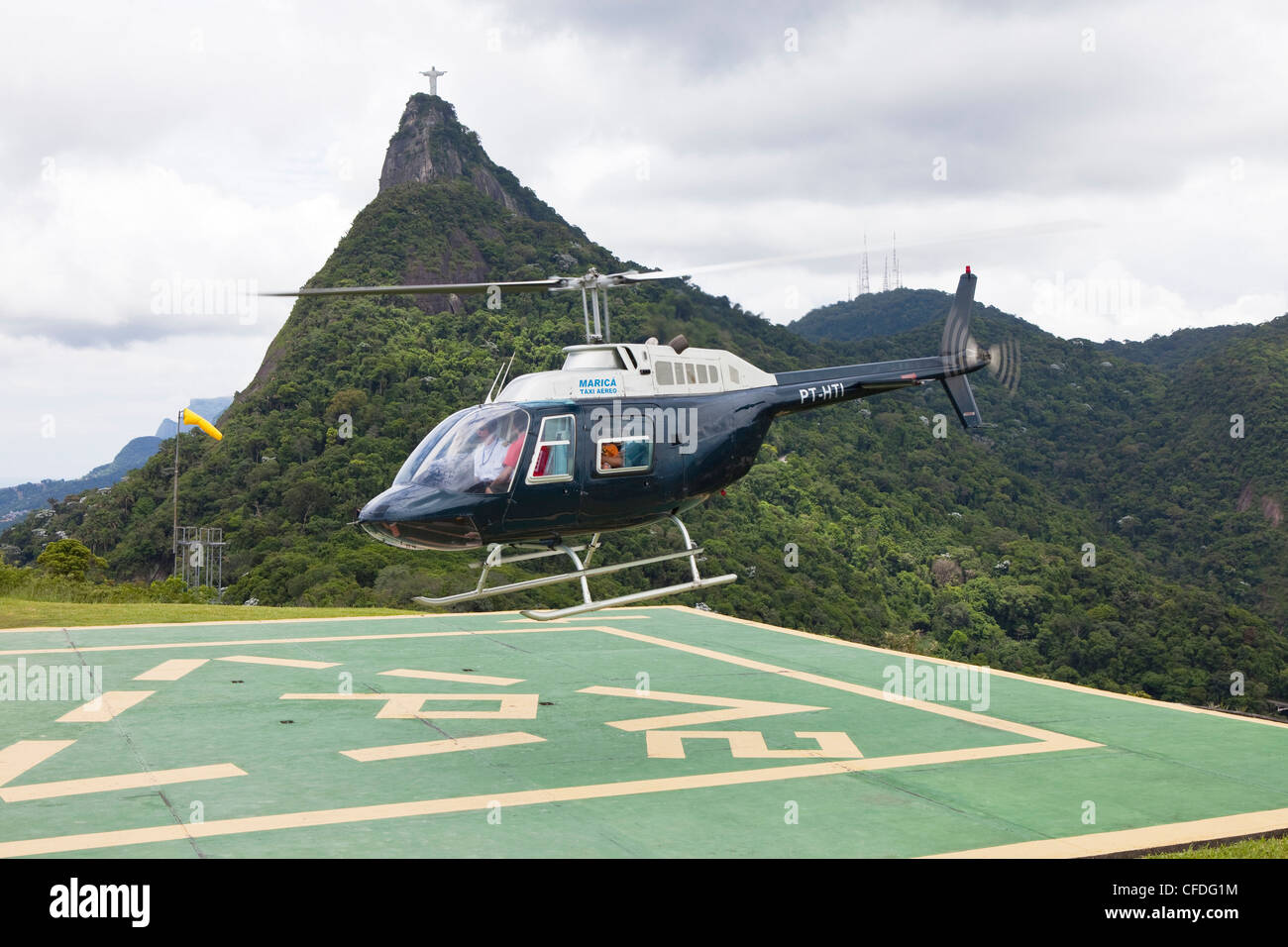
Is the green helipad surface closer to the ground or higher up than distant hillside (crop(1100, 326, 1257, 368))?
closer to the ground

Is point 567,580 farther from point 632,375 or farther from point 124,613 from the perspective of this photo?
A: point 124,613

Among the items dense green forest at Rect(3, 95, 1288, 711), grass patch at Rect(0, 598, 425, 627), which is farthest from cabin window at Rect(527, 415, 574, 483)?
grass patch at Rect(0, 598, 425, 627)

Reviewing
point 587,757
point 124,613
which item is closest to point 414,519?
point 587,757

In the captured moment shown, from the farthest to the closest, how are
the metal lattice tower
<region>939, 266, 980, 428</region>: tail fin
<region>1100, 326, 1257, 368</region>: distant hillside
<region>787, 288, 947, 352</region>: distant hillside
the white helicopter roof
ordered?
1. <region>787, 288, 947, 352</region>: distant hillside
2. <region>1100, 326, 1257, 368</region>: distant hillside
3. the metal lattice tower
4. <region>939, 266, 980, 428</region>: tail fin
5. the white helicopter roof

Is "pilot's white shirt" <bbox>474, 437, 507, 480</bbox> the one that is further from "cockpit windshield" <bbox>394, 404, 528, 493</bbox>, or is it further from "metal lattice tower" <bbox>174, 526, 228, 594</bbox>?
"metal lattice tower" <bbox>174, 526, 228, 594</bbox>
